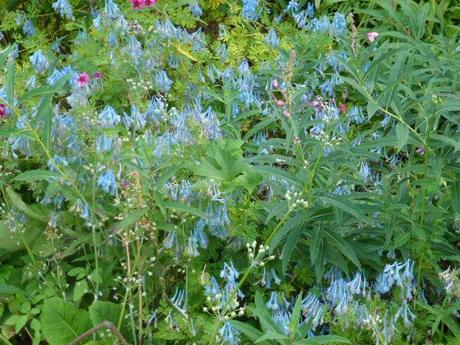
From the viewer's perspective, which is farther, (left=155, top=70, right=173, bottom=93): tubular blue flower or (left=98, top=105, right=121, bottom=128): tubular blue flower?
(left=155, top=70, right=173, bottom=93): tubular blue flower

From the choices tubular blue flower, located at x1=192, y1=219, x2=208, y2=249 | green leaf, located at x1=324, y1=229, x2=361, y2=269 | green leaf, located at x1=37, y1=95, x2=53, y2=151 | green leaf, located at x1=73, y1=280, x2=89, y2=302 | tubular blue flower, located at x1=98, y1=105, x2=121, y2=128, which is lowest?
green leaf, located at x1=73, y1=280, x2=89, y2=302

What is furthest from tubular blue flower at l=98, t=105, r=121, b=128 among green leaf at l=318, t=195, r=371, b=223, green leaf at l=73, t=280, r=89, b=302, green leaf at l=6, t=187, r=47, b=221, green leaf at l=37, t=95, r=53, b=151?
green leaf at l=318, t=195, r=371, b=223

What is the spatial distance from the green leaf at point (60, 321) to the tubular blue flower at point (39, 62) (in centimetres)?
133

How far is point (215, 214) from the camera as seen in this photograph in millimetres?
3041

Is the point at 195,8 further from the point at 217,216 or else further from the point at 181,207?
the point at 181,207

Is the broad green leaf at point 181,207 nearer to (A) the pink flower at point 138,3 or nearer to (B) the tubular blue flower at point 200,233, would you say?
(B) the tubular blue flower at point 200,233

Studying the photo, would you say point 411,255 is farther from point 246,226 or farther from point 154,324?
point 154,324

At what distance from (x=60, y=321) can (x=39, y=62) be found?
4.62 ft

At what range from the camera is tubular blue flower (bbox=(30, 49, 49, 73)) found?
12.7 feet

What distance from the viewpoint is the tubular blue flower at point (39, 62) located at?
152 inches

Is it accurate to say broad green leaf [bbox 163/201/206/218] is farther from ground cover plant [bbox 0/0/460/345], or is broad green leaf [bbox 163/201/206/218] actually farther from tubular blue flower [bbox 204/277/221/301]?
tubular blue flower [bbox 204/277/221/301]

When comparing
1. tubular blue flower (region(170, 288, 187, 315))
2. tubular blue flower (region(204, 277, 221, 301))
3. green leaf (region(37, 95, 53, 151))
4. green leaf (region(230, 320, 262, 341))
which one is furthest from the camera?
tubular blue flower (region(170, 288, 187, 315))

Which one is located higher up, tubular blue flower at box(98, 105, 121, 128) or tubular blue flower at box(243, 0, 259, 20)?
tubular blue flower at box(98, 105, 121, 128)

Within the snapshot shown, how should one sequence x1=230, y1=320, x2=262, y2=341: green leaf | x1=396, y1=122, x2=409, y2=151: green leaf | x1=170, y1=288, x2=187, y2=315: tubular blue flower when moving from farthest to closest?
x1=170, y1=288, x2=187, y2=315: tubular blue flower, x1=396, y1=122, x2=409, y2=151: green leaf, x1=230, y1=320, x2=262, y2=341: green leaf
